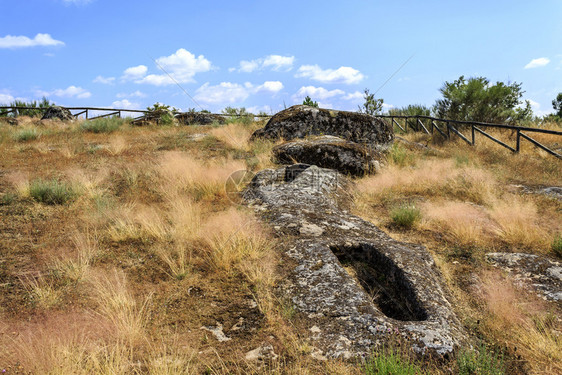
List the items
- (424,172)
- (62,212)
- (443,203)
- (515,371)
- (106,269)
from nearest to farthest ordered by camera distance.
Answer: (515,371), (106,269), (62,212), (443,203), (424,172)

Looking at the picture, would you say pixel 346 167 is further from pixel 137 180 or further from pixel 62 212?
pixel 62 212

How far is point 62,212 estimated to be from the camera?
539 cm

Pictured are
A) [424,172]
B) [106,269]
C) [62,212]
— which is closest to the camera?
[106,269]

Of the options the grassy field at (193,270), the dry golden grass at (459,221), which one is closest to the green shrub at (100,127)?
the grassy field at (193,270)

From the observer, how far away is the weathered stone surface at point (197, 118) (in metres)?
17.8

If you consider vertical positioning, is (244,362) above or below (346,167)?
below

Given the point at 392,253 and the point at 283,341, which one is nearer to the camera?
the point at 283,341

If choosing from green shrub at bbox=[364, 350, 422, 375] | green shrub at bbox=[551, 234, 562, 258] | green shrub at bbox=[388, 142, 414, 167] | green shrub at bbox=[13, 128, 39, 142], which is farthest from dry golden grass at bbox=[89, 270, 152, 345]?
green shrub at bbox=[13, 128, 39, 142]

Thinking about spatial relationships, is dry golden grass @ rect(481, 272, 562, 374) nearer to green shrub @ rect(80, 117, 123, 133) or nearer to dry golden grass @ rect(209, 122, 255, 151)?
dry golden grass @ rect(209, 122, 255, 151)

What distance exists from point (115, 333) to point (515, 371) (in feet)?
9.60

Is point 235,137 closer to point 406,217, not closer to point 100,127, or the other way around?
point 100,127

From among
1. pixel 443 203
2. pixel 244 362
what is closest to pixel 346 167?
pixel 443 203

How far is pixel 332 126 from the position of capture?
33.7 ft

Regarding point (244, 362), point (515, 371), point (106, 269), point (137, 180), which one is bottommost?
point (515, 371)
